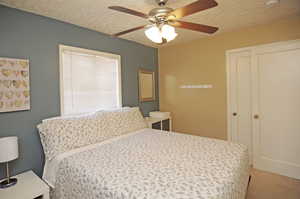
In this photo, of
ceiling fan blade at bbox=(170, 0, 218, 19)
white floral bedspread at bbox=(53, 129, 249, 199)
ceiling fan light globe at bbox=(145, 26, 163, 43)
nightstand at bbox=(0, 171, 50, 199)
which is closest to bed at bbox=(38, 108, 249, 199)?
white floral bedspread at bbox=(53, 129, 249, 199)

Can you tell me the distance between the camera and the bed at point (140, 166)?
46.5 inches

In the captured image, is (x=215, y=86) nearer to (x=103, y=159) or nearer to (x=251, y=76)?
(x=251, y=76)

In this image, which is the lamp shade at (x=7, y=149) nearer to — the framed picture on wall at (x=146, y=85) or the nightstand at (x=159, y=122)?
the nightstand at (x=159, y=122)

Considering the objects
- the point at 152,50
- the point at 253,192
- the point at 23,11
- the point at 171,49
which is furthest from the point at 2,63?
the point at 253,192

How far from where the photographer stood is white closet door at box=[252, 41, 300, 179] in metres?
2.53

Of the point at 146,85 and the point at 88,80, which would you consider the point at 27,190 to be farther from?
the point at 146,85

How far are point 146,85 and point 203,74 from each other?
1.27 meters

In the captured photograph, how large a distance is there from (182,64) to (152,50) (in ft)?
2.70

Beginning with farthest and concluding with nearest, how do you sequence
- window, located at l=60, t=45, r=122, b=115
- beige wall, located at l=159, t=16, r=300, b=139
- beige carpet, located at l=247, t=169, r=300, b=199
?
1. beige wall, located at l=159, t=16, r=300, b=139
2. window, located at l=60, t=45, r=122, b=115
3. beige carpet, located at l=247, t=169, r=300, b=199

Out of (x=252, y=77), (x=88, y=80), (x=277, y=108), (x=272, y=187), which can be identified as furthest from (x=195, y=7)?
(x=272, y=187)

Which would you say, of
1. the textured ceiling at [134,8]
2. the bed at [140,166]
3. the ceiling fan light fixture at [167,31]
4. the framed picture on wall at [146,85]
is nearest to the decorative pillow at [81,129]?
the bed at [140,166]

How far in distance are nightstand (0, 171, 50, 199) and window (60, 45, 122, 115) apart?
0.94 m

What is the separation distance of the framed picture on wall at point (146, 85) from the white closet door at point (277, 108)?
2073mm

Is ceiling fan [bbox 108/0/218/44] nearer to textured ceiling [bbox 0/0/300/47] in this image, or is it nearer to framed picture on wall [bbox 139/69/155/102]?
textured ceiling [bbox 0/0/300/47]
